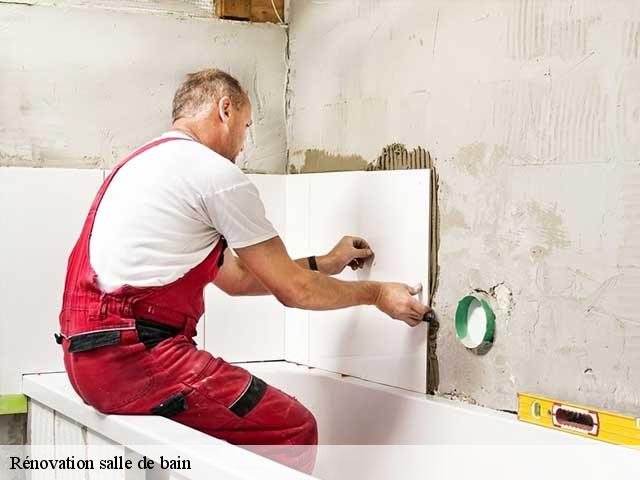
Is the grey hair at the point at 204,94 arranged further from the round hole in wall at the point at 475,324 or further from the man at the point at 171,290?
the round hole in wall at the point at 475,324

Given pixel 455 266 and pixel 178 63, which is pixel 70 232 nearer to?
pixel 178 63

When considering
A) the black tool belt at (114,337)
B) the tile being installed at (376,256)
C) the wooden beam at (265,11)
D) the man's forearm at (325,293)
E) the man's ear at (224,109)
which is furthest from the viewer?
the wooden beam at (265,11)

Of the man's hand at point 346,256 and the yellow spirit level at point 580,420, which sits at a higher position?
the man's hand at point 346,256

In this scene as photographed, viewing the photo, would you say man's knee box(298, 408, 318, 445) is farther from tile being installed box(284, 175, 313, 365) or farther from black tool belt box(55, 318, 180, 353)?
tile being installed box(284, 175, 313, 365)

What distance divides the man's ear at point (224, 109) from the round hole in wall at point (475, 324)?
2.65 feet

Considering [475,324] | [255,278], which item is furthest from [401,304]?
[255,278]

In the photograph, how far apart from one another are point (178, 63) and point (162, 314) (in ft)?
3.88

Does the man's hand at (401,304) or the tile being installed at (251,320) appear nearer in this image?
the man's hand at (401,304)

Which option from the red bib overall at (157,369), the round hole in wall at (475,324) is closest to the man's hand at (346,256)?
the round hole in wall at (475,324)

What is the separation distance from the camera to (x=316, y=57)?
133 inches

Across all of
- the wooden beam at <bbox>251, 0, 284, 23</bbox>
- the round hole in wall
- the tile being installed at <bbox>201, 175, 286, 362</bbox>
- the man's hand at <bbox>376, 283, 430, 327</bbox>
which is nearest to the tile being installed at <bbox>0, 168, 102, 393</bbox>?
the tile being installed at <bbox>201, 175, 286, 362</bbox>

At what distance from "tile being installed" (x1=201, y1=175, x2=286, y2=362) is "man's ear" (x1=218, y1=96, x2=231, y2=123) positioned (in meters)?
0.75

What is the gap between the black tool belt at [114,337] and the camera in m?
2.38

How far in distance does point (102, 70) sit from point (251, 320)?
982 mm
